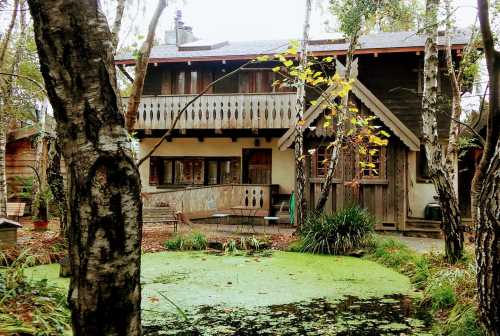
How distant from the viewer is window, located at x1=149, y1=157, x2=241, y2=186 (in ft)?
59.9

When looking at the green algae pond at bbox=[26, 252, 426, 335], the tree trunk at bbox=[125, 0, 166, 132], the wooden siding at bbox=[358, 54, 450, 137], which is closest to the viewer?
the tree trunk at bbox=[125, 0, 166, 132]

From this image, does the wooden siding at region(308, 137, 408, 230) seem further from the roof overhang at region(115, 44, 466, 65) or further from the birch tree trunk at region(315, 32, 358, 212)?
the roof overhang at region(115, 44, 466, 65)

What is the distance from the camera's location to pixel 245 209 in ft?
46.1

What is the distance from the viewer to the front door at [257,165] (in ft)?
58.5

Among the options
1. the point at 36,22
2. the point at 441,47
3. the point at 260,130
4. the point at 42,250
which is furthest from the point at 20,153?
the point at 36,22

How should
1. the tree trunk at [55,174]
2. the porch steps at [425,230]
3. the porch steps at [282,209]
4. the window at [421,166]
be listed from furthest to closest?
the window at [421,166], the porch steps at [282,209], the porch steps at [425,230], the tree trunk at [55,174]

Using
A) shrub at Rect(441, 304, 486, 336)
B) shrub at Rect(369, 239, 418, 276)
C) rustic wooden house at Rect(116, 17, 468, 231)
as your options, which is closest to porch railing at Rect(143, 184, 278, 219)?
rustic wooden house at Rect(116, 17, 468, 231)

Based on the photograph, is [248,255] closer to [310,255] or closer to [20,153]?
[310,255]

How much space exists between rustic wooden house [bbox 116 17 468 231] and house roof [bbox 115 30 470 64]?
0.14 feet

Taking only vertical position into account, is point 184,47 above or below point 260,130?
above

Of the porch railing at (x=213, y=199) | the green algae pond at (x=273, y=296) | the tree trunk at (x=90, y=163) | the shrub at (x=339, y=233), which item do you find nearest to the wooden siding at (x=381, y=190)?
the shrub at (x=339, y=233)

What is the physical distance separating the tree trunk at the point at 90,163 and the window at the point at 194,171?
16310 millimetres

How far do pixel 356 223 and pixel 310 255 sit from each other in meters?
1.37

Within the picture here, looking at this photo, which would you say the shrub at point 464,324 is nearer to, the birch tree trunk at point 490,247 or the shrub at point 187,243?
the birch tree trunk at point 490,247
